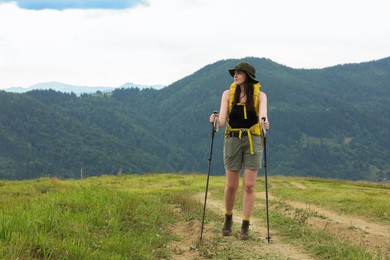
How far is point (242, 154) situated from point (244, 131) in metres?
0.44

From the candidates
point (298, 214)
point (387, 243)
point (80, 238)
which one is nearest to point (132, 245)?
point (80, 238)

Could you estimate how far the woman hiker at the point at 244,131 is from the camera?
7703 millimetres

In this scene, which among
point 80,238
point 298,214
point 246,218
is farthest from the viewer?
point 298,214

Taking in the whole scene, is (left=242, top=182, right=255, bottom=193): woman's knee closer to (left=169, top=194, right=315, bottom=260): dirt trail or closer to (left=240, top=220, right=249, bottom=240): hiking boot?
(left=240, top=220, right=249, bottom=240): hiking boot

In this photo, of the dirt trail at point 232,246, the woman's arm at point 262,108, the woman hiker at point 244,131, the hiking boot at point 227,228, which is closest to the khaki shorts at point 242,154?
the woman hiker at point 244,131

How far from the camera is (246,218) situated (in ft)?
25.7

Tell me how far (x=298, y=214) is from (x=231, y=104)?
504 centimetres

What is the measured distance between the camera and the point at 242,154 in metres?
7.86

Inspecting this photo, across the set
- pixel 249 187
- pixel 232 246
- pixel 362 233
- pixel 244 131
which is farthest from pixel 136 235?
pixel 362 233

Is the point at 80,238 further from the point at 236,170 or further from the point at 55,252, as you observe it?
the point at 236,170

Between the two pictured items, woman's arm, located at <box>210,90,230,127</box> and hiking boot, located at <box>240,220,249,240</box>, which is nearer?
hiking boot, located at <box>240,220,249,240</box>

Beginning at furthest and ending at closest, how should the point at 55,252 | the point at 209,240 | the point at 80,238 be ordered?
the point at 209,240 → the point at 80,238 → the point at 55,252

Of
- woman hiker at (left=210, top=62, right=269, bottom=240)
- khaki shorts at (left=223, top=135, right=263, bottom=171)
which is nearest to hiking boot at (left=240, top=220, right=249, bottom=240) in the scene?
woman hiker at (left=210, top=62, right=269, bottom=240)

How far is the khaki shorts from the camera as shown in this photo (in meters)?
7.68
